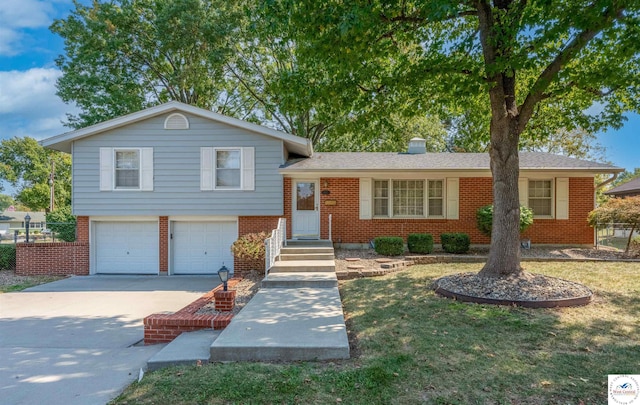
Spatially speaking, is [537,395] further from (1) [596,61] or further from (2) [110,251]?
(2) [110,251]

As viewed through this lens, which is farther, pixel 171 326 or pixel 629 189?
pixel 629 189

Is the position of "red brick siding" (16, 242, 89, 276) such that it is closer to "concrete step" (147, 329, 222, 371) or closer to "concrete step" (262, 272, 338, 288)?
"concrete step" (262, 272, 338, 288)

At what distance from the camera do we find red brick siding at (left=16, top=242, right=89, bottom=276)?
11297 mm

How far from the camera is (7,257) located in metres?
11.7

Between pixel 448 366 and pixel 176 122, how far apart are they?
424 inches

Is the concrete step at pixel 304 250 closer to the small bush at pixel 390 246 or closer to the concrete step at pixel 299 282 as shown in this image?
the small bush at pixel 390 246

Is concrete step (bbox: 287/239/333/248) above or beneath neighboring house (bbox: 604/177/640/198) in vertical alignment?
beneath

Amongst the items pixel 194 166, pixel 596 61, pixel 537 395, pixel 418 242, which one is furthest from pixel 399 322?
pixel 194 166

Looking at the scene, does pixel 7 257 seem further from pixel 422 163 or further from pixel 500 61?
pixel 500 61

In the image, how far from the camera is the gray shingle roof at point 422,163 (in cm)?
1127

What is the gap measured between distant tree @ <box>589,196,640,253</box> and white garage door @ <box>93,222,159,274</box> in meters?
A: 14.4

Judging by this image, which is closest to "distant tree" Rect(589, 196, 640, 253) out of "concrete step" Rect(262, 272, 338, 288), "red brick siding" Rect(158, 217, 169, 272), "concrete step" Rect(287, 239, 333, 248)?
"concrete step" Rect(287, 239, 333, 248)

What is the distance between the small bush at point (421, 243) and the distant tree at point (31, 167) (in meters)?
40.1

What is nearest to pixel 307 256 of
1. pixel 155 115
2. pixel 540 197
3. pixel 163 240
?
pixel 163 240
